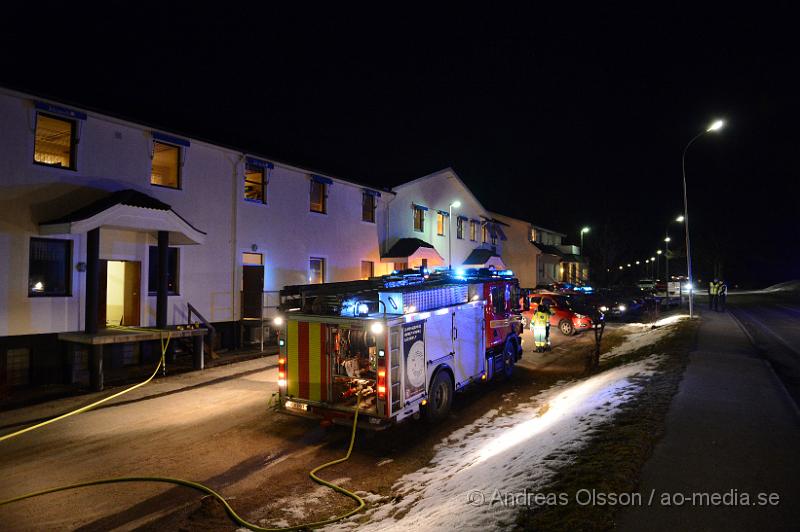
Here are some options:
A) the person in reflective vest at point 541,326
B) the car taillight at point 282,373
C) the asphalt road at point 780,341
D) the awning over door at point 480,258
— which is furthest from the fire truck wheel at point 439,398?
the awning over door at point 480,258

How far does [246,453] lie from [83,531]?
7.78ft

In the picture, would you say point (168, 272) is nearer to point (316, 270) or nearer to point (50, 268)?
point (50, 268)

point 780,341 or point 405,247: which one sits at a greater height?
point 405,247

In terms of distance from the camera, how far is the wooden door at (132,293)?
14.1 meters

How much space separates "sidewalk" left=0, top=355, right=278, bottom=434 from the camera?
8938 millimetres

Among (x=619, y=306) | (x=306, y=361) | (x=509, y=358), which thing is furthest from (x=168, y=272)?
(x=619, y=306)

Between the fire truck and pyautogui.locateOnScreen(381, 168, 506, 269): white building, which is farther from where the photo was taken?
pyautogui.locateOnScreen(381, 168, 506, 269): white building

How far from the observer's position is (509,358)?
38.2 feet

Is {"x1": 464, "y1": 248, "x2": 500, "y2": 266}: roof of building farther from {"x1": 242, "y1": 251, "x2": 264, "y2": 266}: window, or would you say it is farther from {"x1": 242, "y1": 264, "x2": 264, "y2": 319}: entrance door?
{"x1": 242, "y1": 264, "x2": 264, "y2": 319}: entrance door

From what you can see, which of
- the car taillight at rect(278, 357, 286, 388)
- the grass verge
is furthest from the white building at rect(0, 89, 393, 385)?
the grass verge

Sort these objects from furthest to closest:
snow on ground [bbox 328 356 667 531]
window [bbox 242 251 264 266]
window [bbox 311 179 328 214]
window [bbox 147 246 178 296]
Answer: window [bbox 311 179 328 214] < window [bbox 242 251 264 266] < window [bbox 147 246 178 296] < snow on ground [bbox 328 356 667 531]

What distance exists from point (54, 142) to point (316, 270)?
1053 centimetres

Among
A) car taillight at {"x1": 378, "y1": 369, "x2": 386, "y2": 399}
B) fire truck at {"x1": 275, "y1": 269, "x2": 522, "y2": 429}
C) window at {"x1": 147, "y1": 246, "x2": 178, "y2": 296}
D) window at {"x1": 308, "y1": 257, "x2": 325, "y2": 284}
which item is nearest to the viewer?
car taillight at {"x1": 378, "y1": 369, "x2": 386, "y2": 399}

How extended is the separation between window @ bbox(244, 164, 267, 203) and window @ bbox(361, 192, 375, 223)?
20.1 ft
